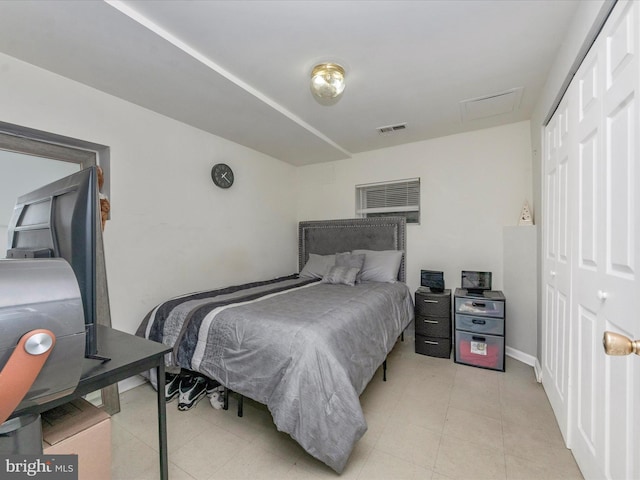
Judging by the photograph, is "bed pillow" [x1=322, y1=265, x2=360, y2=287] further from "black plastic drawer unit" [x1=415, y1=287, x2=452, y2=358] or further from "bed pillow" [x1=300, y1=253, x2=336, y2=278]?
"black plastic drawer unit" [x1=415, y1=287, x2=452, y2=358]

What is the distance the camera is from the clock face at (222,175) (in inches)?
123

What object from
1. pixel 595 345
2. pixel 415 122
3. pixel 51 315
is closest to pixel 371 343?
pixel 595 345

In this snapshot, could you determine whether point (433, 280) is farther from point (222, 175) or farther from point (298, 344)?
point (222, 175)

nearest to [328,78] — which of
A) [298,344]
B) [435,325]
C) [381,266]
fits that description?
[298,344]

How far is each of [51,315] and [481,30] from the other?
230cm

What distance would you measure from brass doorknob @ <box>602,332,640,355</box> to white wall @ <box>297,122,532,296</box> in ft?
8.65

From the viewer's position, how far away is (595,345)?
4.15 ft

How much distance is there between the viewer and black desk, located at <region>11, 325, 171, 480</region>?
935 millimetres

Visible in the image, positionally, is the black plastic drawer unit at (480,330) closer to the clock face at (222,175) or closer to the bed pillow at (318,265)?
the bed pillow at (318,265)

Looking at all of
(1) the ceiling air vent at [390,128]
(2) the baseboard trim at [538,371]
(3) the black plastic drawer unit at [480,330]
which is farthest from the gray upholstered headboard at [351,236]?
(2) the baseboard trim at [538,371]

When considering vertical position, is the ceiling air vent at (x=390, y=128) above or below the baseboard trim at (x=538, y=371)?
above

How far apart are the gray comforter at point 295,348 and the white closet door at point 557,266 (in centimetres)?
110

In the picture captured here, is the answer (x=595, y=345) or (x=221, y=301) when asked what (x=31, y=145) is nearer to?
(x=221, y=301)

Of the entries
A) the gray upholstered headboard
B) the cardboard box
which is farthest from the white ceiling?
the cardboard box
